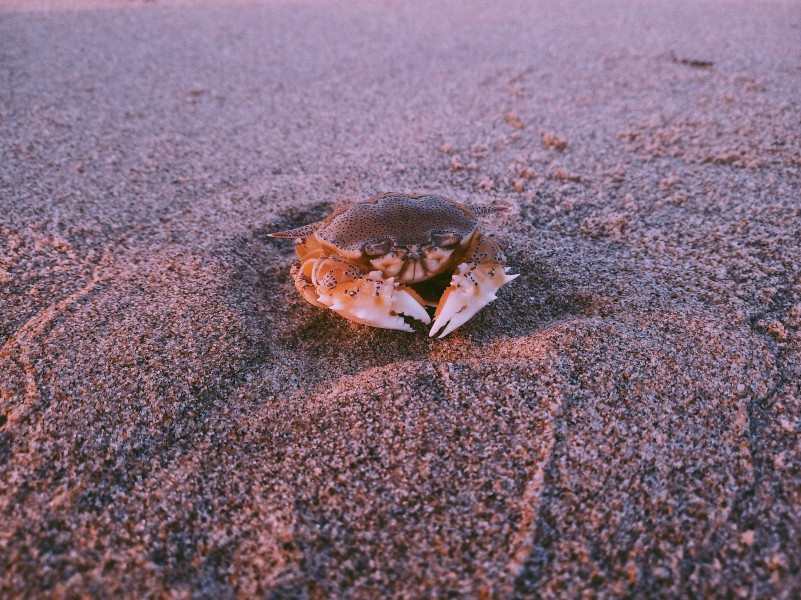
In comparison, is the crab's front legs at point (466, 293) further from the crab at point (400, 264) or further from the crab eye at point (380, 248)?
the crab eye at point (380, 248)

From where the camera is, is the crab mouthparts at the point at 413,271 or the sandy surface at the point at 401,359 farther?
the crab mouthparts at the point at 413,271

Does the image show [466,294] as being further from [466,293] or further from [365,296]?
[365,296]

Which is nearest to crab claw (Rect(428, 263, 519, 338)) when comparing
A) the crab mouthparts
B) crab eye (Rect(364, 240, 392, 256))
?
the crab mouthparts

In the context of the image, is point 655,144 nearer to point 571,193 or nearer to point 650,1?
point 571,193

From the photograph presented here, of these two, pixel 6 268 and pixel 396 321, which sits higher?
pixel 6 268

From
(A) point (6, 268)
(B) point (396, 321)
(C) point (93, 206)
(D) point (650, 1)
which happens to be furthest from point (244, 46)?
(D) point (650, 1)

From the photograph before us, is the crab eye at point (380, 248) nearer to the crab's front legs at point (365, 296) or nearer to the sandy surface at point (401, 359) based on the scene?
the crab's front legs at point (365, 296)

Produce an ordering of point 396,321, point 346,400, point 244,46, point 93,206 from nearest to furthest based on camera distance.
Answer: point 346,400 → point 396,321 → point 93,206 → point 244,46

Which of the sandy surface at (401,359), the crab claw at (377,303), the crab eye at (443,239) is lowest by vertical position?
the sandy surface at (401,359)

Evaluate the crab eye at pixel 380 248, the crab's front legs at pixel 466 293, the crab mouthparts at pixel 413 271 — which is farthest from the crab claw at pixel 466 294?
the crab eye at pixel 380 248

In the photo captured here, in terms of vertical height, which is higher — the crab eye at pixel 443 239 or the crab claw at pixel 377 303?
the crab eye at pixel 443 239
